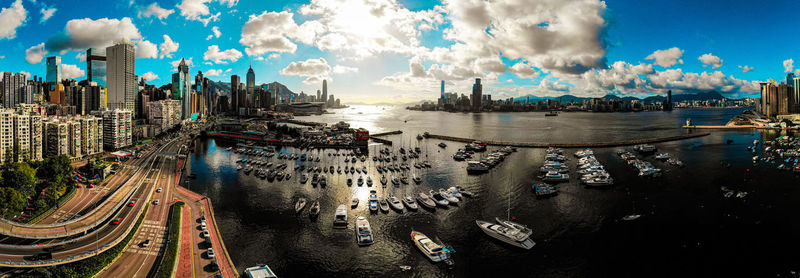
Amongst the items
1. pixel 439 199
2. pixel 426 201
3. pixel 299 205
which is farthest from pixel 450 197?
pixel 299 205

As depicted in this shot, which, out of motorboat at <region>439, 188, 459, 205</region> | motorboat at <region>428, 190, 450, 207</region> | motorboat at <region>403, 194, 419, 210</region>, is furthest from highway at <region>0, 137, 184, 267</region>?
motorboat at <region>439, 188, 459, 205</region>

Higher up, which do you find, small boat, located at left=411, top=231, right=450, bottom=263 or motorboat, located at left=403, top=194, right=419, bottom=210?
motorboat, located at left=403, top=194, right=419, bottom=210

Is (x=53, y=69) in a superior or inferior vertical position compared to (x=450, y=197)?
superior

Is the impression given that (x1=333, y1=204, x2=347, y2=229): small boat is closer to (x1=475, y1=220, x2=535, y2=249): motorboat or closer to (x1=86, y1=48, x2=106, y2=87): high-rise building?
(x1=475, y1=220, x2=535, y2=249): motorboat

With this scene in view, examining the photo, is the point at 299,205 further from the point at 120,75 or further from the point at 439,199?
the point at 120,75

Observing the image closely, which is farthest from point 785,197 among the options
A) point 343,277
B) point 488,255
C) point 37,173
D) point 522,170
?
point 37,173
